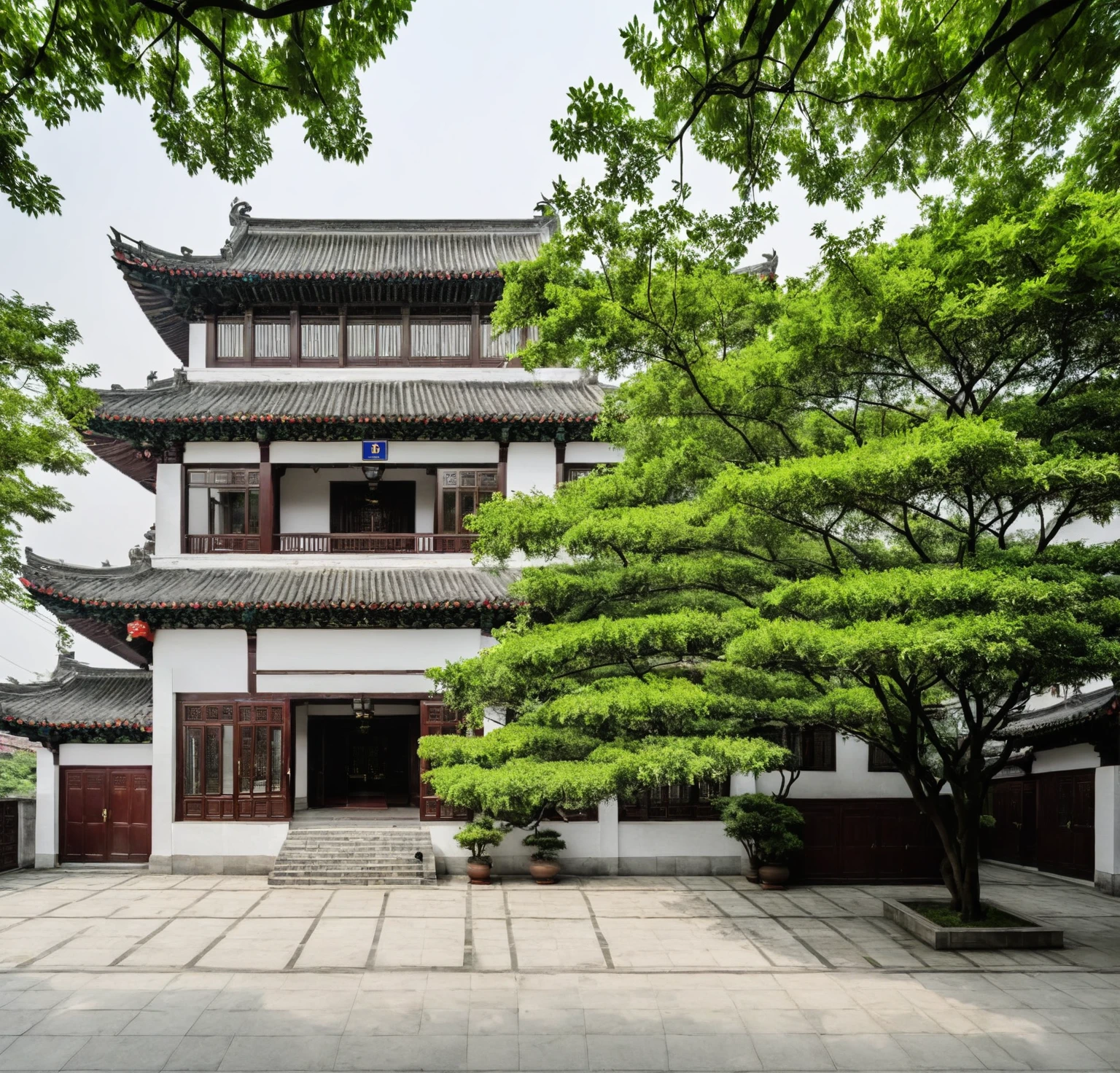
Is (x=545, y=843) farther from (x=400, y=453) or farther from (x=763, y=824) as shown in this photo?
(x=400, y=453)

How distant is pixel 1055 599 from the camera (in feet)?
28.7

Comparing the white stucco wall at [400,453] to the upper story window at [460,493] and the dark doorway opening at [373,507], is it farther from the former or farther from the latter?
the dark doorway opening at [373,507]

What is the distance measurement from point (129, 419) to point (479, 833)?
938cm

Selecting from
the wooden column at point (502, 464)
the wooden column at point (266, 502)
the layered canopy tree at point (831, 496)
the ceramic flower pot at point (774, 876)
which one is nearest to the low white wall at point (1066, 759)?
the layered canopy tree at point (831, 496)

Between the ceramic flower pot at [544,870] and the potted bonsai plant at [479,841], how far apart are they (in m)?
0.72

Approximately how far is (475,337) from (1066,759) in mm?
13663

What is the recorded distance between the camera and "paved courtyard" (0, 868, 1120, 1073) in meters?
8.02

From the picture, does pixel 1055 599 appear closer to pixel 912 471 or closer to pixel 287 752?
pixel 912 471

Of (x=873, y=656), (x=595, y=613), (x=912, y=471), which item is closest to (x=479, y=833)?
(x=595, y=613)

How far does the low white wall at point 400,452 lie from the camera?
17328 mm

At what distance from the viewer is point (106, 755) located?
54.9 feet

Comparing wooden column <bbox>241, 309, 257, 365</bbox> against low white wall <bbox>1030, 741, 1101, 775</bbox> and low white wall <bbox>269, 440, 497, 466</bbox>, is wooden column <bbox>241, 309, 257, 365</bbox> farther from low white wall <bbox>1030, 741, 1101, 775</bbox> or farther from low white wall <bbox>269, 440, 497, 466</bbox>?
low white wall <bbox>1030, 741, 1101, 775</bbox>

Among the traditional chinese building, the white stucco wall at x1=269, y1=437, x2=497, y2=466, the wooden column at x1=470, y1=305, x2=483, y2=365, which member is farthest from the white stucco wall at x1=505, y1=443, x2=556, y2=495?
the wooden column at x1=470, y1=305, x2=483, y2=365

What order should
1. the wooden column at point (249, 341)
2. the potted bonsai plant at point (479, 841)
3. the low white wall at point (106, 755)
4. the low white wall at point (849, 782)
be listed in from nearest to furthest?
the potted bonsai plant at point (479, 841) → the low white wall at point (849, 782) → the low white wall at point (106, 755) → the wooden column at point (249, 341)
